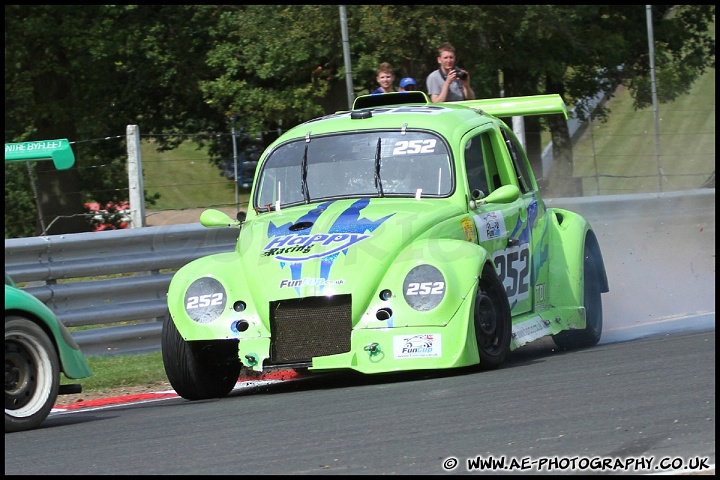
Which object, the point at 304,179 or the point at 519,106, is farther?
the point at 519,106

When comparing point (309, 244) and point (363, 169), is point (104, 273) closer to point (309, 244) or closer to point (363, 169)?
point (363, 169)

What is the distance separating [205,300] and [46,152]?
2.94m

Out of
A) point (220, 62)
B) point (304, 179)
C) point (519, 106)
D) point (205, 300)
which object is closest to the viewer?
point (205, 300)

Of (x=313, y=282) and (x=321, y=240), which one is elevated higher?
(x=321, y=240)

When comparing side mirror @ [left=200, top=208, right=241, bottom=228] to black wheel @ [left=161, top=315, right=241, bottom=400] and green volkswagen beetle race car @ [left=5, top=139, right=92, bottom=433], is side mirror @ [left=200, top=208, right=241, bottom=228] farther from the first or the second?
green volkswagen beetle race car @ [left=5, top=139, right=92, bottom=433]

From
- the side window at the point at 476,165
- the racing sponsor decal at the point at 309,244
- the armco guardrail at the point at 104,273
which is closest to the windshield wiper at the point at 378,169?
the side window at the point at 476,165

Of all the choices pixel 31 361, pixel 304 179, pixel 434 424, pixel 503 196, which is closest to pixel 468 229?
pixel 503 196

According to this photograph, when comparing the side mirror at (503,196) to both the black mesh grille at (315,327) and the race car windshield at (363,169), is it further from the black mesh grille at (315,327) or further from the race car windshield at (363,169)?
the black mesh grille at (315,327)

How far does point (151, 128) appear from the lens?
26.9 metres

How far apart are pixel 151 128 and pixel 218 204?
41.0ft

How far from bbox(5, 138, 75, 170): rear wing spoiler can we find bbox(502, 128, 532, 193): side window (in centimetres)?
334

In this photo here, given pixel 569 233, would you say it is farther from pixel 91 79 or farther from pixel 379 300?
pixel 91 79

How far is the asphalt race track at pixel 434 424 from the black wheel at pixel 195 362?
0.42ft

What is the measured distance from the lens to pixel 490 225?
8.35 meters
